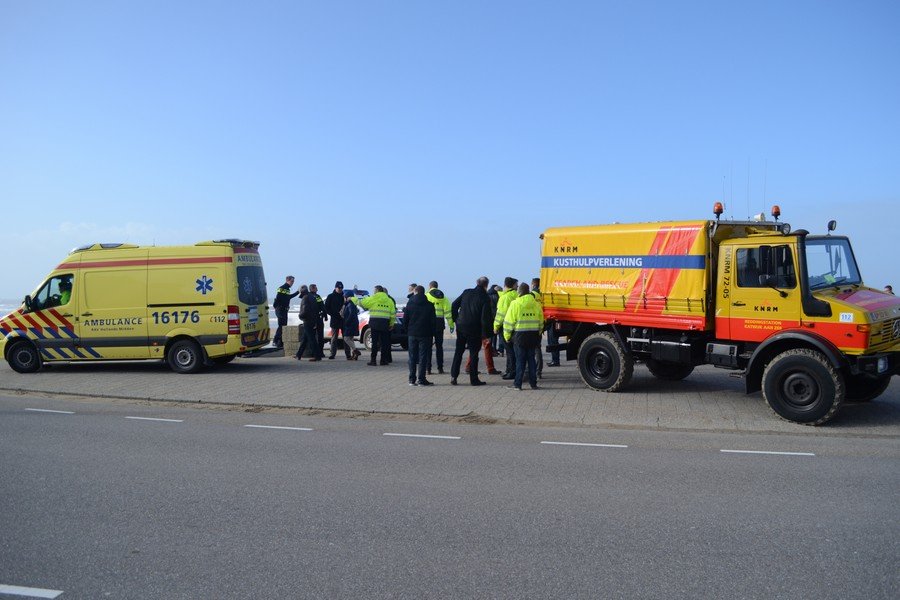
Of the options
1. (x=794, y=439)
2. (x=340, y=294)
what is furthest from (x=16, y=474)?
(x=340, y=294)

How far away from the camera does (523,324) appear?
40.8ft

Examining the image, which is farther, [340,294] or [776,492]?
[340,294]

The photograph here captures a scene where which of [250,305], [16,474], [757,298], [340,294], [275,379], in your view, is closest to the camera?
[16,474]

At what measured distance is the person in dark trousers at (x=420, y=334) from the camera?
1350cm

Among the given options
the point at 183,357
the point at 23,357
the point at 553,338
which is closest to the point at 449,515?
the point at 553,338

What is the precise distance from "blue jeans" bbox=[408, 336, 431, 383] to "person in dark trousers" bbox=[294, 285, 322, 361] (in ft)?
16.1

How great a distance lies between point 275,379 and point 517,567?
34.3ft

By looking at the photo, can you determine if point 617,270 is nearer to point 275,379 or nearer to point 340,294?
point 275,379

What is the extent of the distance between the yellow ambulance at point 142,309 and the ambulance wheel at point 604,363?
705 centimetres

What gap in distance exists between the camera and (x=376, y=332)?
1678 cm

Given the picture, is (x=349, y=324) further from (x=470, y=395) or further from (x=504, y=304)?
(x=470, y=395)

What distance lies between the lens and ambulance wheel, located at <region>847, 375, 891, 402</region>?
10.6m

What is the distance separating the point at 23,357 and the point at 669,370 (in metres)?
13.1

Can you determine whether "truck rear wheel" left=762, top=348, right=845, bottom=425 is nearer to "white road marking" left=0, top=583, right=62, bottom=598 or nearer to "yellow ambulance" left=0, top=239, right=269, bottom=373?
"white road marking" left=0, top=583, right=62, bottom=598
